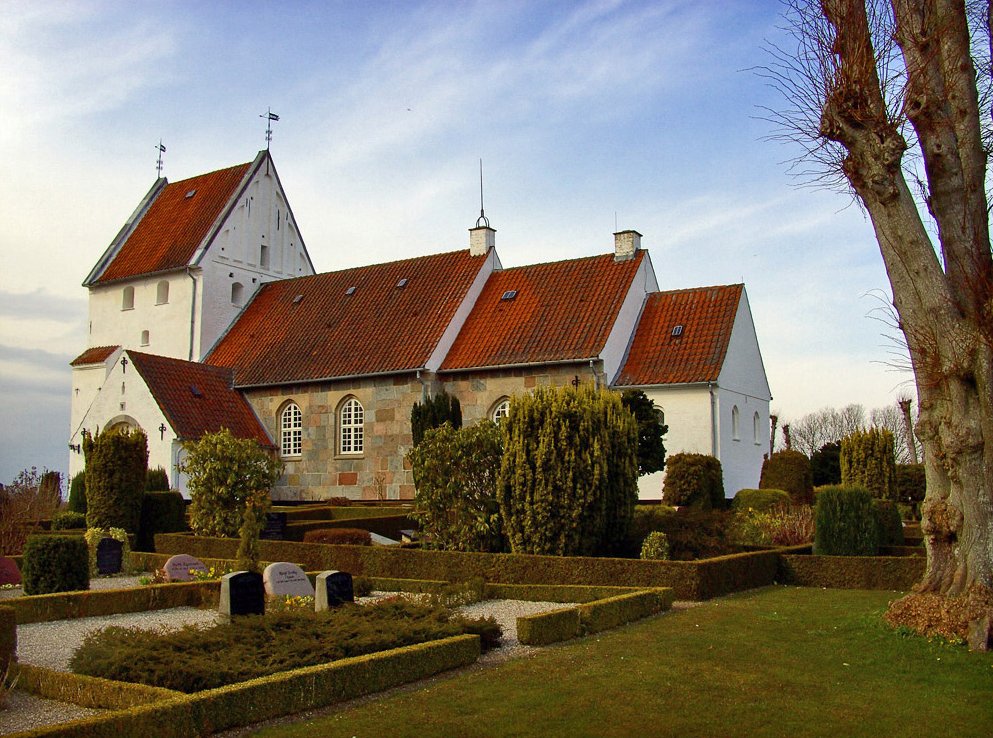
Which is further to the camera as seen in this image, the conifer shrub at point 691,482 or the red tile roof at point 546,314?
the red tile roof at point 546,314

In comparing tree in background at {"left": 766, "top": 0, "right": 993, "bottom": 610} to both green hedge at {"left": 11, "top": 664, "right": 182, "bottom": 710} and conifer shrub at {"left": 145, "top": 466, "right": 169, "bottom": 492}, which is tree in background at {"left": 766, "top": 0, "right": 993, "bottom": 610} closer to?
green hedge at {"left": 11, "top": 664, "right": 182, "bottom": 710}

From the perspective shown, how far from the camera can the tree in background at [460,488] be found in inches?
557

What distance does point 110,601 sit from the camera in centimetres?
1123

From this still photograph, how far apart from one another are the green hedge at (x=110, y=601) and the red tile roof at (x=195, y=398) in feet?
43.8

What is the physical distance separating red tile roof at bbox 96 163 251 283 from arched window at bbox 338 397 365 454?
8.04 m

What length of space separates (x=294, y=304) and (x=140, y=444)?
14.0 meters

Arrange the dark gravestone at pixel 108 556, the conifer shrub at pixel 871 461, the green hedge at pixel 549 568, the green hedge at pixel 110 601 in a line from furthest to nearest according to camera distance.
Answer: the conifer shrub at pixel 871 461
the dark gravestone at pixel 108 556
the green hedge at pixel 549 568
the green hedge at pixel 110 601

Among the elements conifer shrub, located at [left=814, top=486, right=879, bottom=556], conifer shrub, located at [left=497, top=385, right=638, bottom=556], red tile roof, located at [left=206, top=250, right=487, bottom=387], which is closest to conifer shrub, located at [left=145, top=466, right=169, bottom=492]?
red tile roof, located at [left=206, top=250, right=487, bottom=387]

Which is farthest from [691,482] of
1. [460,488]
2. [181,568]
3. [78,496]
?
[78,496]

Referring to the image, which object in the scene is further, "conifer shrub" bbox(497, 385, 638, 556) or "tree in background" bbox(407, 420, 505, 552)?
"tree in background" bbox(407, 420, 505, 552)

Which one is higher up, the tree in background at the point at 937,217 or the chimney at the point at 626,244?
the chimney at the point at 626,244

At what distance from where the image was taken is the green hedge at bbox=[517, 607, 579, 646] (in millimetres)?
8781

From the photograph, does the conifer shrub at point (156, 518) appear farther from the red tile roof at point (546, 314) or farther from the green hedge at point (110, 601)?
the red tile roof at point (546, 314)

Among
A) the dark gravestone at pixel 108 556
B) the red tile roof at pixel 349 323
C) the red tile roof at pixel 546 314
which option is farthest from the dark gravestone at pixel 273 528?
the red tile roof at pixel 546 314
